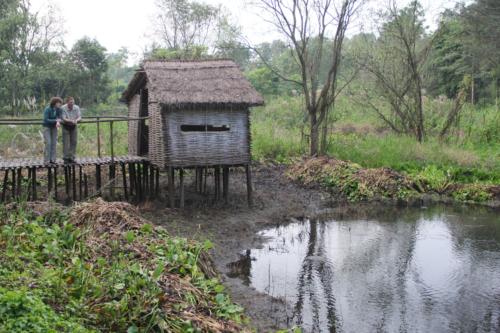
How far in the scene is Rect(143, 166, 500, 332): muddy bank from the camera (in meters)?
7.66

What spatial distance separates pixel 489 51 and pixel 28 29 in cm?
2103

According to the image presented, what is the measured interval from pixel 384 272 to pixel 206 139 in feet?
17.1

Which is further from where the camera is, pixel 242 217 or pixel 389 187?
pixel 389 187

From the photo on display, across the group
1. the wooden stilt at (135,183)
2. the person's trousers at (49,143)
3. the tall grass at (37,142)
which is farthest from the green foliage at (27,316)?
the tall grass at (37,142)

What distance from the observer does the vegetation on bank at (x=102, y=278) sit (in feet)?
15.7

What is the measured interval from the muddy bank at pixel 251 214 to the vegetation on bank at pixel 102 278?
2.84ft

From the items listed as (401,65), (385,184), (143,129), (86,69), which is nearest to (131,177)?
(143,129)

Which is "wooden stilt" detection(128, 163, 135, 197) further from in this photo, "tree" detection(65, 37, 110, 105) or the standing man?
"tree" detection(65, 37, 110, 105)

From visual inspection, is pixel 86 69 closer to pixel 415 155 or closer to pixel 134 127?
pixel 134 127

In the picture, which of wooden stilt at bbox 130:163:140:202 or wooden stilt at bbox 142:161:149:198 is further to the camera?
wooden stilt at bbox 142:161:149:198

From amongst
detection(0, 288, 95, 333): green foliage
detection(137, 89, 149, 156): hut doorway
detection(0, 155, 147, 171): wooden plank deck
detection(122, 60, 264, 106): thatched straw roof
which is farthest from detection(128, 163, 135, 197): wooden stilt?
detection(0, 288, 95, 333): green foliage

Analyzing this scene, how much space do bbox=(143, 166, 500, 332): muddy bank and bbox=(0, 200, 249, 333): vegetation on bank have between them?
2.84 ft

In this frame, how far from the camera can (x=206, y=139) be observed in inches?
483

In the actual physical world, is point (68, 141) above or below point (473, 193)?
above
